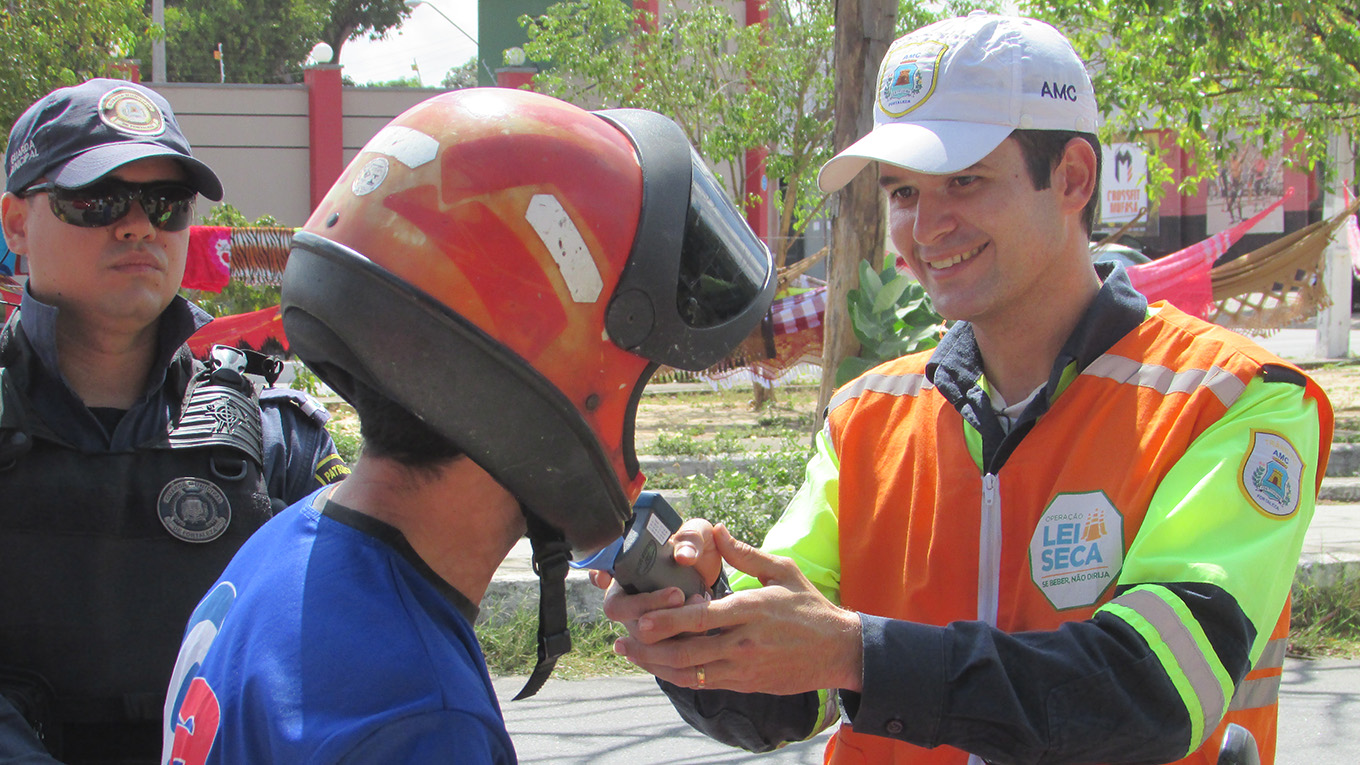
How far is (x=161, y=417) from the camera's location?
7.84ft

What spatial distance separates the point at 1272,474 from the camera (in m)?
1.77

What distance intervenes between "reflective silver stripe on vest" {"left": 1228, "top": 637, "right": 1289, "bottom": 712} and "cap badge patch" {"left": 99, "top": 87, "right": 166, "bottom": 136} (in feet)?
7.44

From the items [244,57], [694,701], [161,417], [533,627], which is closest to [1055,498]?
[694,701]

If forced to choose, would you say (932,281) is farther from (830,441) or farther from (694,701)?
(694,701)

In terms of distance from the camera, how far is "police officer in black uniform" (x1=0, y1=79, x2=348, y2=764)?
7.20 feet

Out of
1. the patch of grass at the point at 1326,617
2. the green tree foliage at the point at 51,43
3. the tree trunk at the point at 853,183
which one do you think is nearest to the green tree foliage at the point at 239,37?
the green tree foliage at the point at 51,43

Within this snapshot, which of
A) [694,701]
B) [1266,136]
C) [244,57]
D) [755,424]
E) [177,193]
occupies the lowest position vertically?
[755,424]

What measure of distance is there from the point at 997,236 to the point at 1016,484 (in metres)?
0.43

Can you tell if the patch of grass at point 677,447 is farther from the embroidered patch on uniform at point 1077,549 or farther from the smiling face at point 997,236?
the embroidered patch on uniform at point 1077,549

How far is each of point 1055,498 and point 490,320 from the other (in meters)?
1.01

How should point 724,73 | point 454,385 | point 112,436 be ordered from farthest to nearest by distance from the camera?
point 724,73 → point 112,436 → point 454,385

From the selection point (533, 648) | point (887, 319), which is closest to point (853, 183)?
point (887, 319)

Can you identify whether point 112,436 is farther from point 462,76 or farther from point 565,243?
point 462,76

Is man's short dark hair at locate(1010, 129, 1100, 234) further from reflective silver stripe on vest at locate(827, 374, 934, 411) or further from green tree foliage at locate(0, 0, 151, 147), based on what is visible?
green tree foliage at locate(0, 0, 151, 147)
